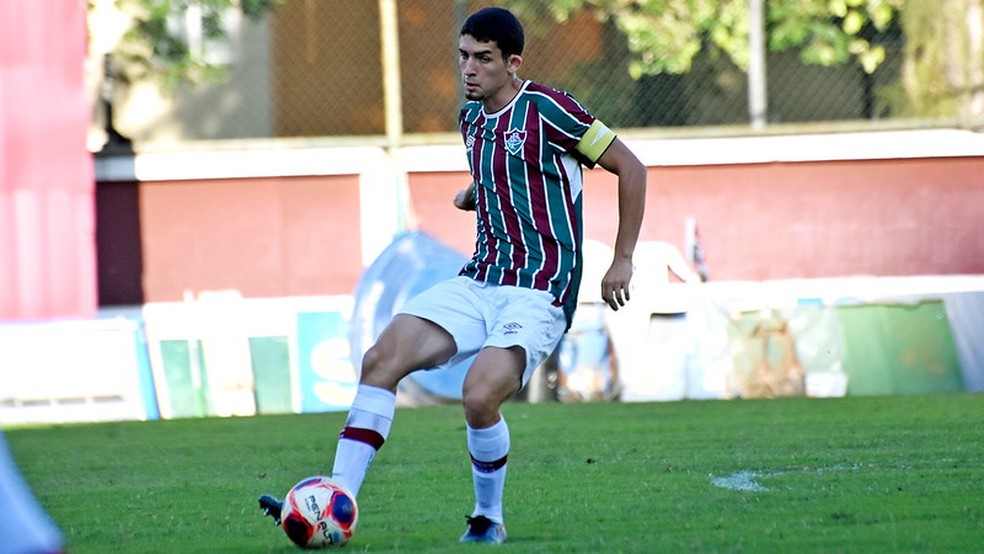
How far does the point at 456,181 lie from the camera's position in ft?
61.5

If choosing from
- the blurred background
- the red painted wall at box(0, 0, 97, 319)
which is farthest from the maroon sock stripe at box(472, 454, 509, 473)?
the red painted wall at box(0, 0, 97, 319)

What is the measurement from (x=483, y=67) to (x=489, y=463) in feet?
4.69

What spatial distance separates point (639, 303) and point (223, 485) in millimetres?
7787

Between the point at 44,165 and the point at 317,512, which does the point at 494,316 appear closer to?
the point at 317,512

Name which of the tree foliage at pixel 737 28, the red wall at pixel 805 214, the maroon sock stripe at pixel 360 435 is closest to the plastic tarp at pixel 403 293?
the red wall at pixel 805 214

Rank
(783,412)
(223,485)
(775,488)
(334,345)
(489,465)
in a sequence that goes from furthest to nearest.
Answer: (334,345), (783,412), (223,485), (775,488), (489,465)

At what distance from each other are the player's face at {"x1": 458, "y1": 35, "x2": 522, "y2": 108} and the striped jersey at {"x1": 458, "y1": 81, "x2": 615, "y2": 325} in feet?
0.37

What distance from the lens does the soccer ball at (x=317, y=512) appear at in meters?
Answer: 5.66

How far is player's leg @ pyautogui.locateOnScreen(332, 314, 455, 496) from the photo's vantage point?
19.0 feet

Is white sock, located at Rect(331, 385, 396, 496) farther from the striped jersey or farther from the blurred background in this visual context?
the blurred background

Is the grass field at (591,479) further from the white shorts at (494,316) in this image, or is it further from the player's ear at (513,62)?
the player's ear at (513,62)

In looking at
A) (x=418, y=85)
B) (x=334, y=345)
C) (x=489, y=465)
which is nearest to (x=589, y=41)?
(x=418, y=85)

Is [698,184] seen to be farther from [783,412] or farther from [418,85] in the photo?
[783,412]

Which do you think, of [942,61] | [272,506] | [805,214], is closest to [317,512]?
[272,506]
